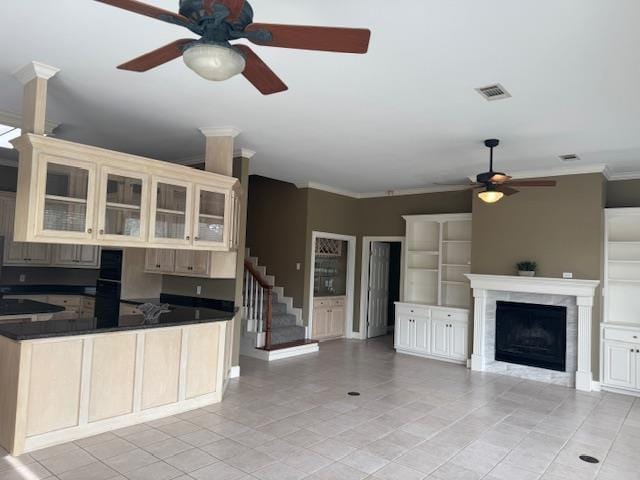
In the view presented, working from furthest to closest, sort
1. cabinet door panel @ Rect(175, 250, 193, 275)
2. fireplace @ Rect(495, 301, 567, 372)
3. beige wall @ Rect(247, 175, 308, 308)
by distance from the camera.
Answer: beige wall @ Rect(247, 175, 308, 308)
fireplace @ Rect(495, 301, 567, 372)
cabinet door panel @ Rect(175, 250, 193, 275)

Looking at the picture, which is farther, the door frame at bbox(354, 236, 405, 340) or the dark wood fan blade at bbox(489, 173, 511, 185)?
the door frame at bbox(354, 236, 405, 340)

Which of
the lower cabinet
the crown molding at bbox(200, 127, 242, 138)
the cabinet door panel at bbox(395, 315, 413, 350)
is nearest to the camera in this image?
Answer: the crown molding at bbox(200, 127, 242, 138)

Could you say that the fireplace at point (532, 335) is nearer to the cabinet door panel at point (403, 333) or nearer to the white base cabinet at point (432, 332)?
the white base cabinet at point (432, 332)

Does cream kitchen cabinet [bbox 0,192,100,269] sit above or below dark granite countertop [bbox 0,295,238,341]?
above

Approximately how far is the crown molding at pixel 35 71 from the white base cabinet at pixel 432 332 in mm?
6094

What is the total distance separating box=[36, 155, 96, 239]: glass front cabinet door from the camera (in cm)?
351

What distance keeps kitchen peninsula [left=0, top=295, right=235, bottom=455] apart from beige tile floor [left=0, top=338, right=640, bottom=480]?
143 mm

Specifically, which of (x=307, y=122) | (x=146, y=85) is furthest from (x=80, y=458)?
(x=307, y=122)

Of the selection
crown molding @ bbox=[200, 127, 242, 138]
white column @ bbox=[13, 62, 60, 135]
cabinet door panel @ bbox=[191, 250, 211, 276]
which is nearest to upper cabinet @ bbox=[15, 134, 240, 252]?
white column @ bbox=[13, 62, 60, 135]

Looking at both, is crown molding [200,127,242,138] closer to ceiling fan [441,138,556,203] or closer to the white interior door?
ceiling fan [441,138,556,203]

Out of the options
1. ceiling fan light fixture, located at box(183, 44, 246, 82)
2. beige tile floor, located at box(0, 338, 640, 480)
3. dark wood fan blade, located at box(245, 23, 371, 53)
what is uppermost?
dark wood fan blade, located at box(245, 23, 371, 53)

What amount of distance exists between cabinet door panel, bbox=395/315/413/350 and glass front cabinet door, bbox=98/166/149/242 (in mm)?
4954

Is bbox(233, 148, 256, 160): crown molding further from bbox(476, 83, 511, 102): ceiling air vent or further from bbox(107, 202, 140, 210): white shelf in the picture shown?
bbox(476, 83, 511, 102): ceiling air vent

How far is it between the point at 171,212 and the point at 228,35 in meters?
2.82
